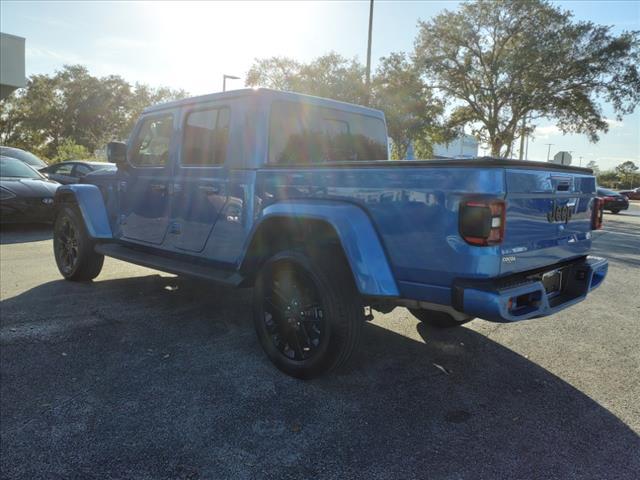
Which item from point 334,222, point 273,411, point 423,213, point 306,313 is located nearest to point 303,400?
point 273,411

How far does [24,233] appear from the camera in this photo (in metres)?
9.55

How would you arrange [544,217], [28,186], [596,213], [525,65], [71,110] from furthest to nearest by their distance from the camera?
[71,110]
[525,65]
[28,186]
[596,213]
[544,217]

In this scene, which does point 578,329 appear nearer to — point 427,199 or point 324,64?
point 427,199

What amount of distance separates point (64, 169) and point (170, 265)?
10.9 meters

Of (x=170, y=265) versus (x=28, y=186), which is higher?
(x=28, y=186)

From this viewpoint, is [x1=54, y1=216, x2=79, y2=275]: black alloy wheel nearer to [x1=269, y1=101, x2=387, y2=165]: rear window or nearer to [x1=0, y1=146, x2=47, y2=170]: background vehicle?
[x1=269, y1=101, x2=387, y2=165]: rear window

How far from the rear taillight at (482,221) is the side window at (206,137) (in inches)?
85.7

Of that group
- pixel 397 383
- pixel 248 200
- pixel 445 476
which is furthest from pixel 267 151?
pixel 445 476

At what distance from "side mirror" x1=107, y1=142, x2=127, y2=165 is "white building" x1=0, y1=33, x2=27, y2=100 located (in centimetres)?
2407

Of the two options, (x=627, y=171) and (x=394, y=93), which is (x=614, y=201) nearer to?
(x=394, y=93)

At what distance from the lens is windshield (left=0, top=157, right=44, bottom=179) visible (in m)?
9.54

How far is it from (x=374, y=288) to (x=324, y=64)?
28416 mm

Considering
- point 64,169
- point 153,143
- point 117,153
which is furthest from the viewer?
point 64,169

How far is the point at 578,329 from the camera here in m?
4.41
